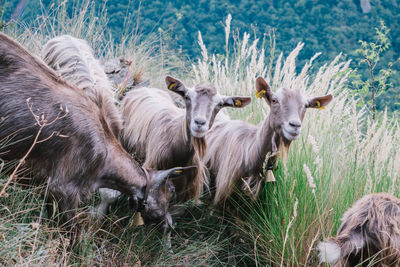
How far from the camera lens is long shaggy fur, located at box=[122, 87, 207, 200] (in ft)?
16.0

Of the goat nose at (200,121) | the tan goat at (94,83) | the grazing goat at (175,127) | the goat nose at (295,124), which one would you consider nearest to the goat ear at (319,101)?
the goat nose at (295,124)

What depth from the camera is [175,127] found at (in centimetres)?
503

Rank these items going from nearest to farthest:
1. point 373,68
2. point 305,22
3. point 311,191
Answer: point 311,191
point 373,68
point 305,22

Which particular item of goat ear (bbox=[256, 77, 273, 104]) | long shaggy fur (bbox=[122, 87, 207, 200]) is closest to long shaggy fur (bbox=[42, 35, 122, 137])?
long shaggy fur (bbox=[122, 87, 207, 200])

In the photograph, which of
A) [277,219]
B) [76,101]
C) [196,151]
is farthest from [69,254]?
[277,219]

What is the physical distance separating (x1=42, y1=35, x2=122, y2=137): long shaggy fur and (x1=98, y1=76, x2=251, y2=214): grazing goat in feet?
1.14

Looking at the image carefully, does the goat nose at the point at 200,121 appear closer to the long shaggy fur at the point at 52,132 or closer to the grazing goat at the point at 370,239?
the long shaggy fur at the point at 52,132

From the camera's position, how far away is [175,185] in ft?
16.8

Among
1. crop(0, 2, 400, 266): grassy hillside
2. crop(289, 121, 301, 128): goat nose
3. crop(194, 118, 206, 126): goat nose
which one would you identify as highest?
crop(289, 121, 301, 128): goat nose

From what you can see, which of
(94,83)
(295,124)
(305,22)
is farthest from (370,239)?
(305,22)

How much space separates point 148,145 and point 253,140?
3.88ft

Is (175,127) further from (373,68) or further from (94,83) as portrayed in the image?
(373,68)

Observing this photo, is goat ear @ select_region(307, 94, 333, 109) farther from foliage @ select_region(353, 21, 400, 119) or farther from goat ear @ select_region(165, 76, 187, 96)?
foliage @ select_region(353, 21, 400, 119)

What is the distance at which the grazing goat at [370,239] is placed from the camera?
128 inches
